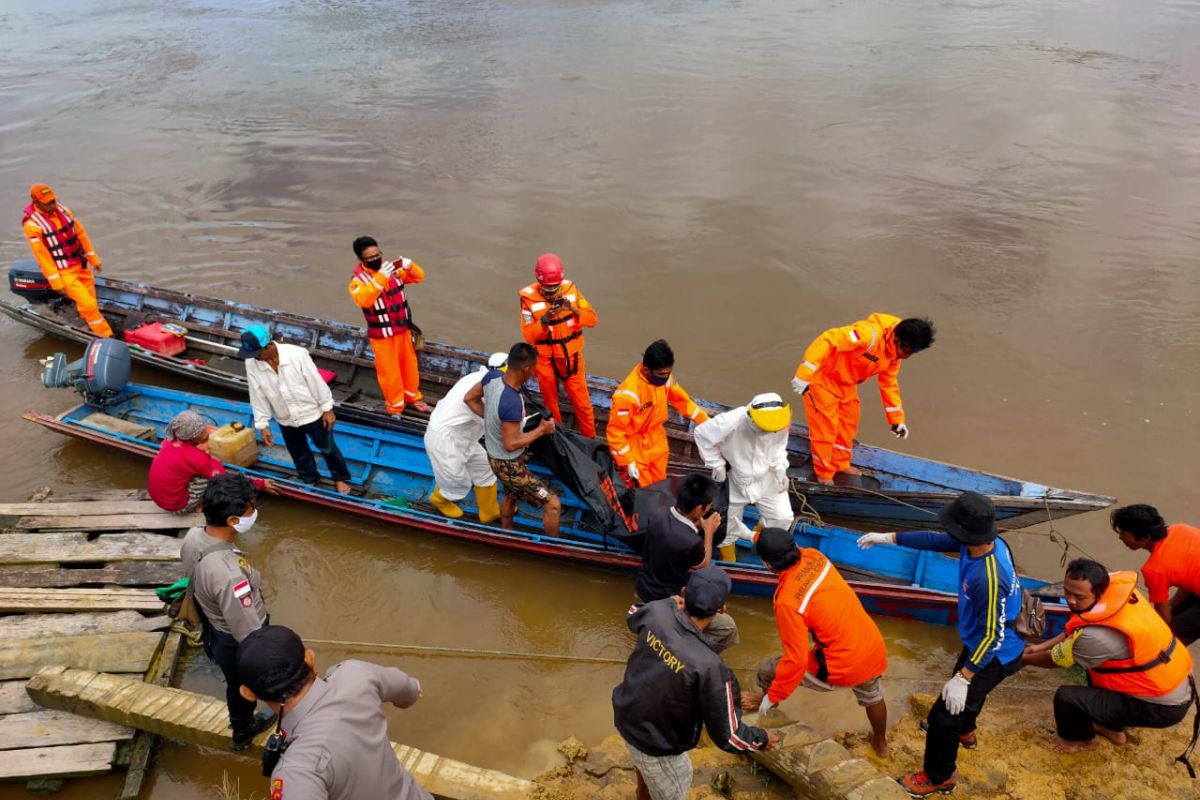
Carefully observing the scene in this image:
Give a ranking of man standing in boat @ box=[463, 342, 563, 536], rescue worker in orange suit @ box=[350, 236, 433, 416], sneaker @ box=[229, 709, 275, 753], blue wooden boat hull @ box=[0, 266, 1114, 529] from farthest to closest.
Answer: rescue worker in orange suit @ box=[350, 236, 433, 416] < blue wooden boat hull @ box=[0, 266, 1114, 529] < man standing in boat @ box=[463, 342, 563, 536] < sneaker @ box=[229, 709, 275, 753]

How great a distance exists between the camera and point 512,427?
525cm

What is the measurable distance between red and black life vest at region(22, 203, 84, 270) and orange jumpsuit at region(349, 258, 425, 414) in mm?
4265

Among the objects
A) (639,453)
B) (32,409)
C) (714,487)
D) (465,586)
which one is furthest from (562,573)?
(32,409)

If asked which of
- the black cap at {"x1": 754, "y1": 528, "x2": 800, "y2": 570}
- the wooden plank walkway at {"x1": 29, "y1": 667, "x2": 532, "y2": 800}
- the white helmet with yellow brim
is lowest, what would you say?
the wooden plank walkway at {"x1": 29, "y1": 667, "x2": 532, "y2": 800}

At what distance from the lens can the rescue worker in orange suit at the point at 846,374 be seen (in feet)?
19.4

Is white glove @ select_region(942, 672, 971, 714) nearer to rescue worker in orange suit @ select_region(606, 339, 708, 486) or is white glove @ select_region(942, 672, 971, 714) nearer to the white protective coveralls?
rescue worker in orange suit @ select_region(606, 339, 708, 486)

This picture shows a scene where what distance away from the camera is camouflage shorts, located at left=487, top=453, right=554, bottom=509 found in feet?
18.2

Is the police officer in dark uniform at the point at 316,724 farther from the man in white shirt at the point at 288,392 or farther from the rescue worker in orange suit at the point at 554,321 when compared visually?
the rescue worker in orange suit at the point at 554,321

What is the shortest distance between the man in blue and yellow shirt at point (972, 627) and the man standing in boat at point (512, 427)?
9.29ft

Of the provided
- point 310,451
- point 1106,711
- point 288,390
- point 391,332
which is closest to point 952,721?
point 1106,711

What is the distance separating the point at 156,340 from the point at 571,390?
5601 mm

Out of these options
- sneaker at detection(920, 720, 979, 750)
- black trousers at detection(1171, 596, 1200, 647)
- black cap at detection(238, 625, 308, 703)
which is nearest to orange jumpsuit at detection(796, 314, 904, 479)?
black trousers at detection(1171, 596, 1200, 647)

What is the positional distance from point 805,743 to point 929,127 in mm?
15906

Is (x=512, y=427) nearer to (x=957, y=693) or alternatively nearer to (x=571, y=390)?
(x=571, y=390)
